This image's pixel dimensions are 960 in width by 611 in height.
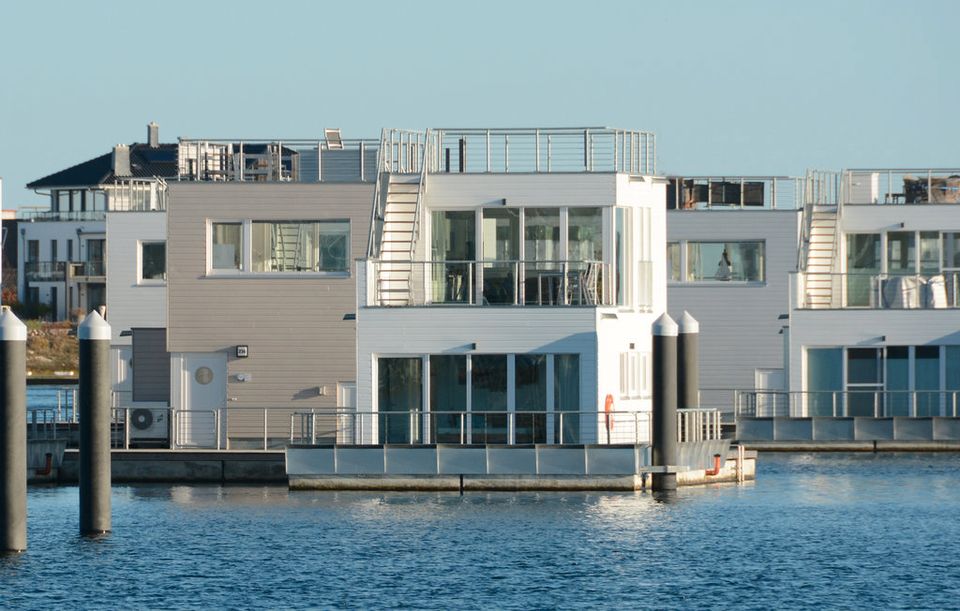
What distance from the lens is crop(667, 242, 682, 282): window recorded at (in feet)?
202

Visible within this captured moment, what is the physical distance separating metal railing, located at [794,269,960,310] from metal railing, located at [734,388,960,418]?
2.45 metres

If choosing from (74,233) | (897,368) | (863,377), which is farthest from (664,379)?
(74,233)

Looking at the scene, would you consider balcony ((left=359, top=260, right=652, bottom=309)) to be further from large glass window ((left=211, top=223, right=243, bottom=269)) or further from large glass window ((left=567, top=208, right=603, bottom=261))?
large glass window ((left=211, top=223, right=243, bottom=269))

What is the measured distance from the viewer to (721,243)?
61.5 meters

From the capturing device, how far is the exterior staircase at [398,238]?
44.5m

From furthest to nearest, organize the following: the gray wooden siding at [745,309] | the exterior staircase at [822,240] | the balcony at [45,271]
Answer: the balcony at [45,271]
the gray wooden siding at [745,309]
the exterior staircase at [822,240]

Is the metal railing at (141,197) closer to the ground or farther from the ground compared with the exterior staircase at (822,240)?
farther from the ground

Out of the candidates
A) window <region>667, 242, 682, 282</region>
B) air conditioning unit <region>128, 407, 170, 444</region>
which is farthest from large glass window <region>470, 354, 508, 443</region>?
window <region>667, 242, 682, 282</region>

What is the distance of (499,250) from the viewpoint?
150 ft

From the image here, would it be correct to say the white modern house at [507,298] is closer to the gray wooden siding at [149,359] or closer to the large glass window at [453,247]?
the large glass window at [453,247]

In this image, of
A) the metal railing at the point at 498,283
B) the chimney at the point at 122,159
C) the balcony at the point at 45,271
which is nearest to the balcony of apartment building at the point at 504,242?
the metal railing at the point at 498,283

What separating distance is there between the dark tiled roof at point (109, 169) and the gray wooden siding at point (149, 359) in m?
65.0

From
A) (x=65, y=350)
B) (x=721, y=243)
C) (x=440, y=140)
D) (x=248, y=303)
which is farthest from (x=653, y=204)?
(x=65, y=350)

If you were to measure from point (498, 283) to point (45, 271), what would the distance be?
80.5m
